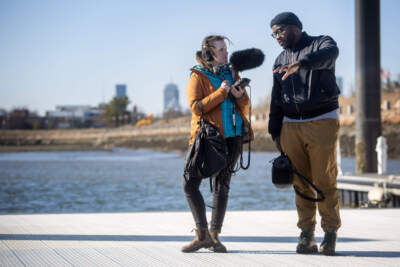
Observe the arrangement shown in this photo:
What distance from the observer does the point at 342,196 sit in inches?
520

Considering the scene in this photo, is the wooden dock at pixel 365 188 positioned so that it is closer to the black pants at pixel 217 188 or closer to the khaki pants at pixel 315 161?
the khaki pants at pixel 315 161

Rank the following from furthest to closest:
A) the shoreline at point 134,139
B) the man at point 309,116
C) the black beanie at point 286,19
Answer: the shoreline at point 134,139, the black beanie at point 286,19, the man at point 309,116

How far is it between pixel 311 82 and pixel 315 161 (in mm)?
515

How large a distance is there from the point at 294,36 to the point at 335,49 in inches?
13.4

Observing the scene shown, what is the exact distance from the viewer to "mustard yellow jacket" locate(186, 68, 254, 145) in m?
4.12

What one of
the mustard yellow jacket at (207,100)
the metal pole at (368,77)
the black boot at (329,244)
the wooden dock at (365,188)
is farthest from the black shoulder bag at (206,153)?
the metal pole at (368,77)

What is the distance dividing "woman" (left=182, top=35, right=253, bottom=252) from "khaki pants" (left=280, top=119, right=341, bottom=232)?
13.1 inches

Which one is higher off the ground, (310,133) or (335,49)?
(335,49)

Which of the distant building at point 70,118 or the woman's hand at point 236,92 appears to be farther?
the distant building at point 70,118

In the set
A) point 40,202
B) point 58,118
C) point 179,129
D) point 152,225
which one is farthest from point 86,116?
point 152,225

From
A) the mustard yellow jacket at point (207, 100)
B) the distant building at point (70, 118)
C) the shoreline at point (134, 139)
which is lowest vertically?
the shoreline at point (134, 139)

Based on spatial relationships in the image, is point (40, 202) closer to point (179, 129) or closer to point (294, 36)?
point (294, 36)

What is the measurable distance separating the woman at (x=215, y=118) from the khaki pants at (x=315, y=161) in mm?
332

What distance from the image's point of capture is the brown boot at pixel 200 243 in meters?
4.23
